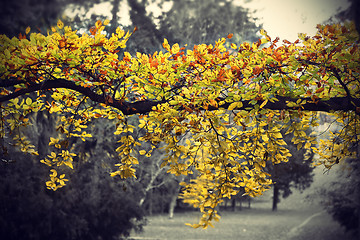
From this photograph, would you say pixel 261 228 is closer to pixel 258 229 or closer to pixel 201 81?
pixel 258 229

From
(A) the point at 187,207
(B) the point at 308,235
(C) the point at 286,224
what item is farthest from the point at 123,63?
(A) the point at 187,207

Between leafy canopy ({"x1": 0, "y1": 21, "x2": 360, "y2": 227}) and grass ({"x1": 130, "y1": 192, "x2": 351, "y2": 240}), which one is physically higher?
leafy canopy ({"x1": 0, "y1": 21, "x2": 360, "y2": 227})

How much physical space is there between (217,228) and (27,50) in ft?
55.7

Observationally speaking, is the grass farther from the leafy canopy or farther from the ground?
the leafy canopy

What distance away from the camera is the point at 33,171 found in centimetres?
844

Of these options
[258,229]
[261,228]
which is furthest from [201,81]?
[261,228]

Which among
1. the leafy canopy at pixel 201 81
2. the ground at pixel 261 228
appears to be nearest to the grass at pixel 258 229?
the ground at pixel 261 228

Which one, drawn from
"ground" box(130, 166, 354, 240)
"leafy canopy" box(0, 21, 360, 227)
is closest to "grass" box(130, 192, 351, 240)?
"ground" box(130, 166, 354, 240)

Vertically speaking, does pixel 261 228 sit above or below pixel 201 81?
below

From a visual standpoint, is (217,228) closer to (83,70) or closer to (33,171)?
(33,171)

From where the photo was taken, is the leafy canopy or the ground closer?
the leafy canopy

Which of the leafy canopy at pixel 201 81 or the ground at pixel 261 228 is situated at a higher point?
the leafy canopy at pixel 201 81

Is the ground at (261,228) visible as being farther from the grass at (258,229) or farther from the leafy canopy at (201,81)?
the leafy canopy at (201,81)

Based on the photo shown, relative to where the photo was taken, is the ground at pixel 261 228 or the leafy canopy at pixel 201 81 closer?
the leafy canopy at pixel 201 81
